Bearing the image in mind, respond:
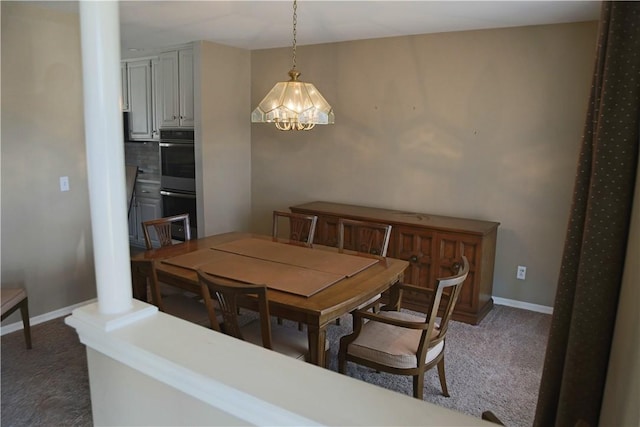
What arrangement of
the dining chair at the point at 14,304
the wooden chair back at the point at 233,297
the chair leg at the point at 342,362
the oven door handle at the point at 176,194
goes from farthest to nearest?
the oven door handle at the point at 176,194 < the dining chair at the point at 14,304 < the chair leg at the point at 342,362 < the wooden chair back at the point at 233,297

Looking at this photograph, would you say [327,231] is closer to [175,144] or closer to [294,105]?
[294,105]

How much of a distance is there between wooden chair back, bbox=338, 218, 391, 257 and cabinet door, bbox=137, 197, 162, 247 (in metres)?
2.61

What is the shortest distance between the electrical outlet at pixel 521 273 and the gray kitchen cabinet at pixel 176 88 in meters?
3.52

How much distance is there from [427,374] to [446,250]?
115 centimetres

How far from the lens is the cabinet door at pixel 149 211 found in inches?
223

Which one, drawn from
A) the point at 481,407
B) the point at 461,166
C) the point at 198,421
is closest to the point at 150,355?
the point at 198,421

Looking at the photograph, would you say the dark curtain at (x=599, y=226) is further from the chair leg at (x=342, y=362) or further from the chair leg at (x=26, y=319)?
the chair leg at (x=26, y=319)

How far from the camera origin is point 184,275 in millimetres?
2592

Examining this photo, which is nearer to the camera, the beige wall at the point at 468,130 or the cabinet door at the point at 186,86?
the beige wall at the point at 468,130

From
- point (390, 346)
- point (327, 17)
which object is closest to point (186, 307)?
point (390, 346)

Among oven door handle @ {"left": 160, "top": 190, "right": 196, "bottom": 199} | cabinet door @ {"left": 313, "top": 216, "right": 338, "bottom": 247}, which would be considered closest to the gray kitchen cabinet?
oven door handle @ {"left": 160, "top": 190, "right": 196, "bottom": 199}

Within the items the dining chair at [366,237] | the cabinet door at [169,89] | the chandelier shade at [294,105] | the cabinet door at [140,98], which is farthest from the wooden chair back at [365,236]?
the cabinet door at [140,98]

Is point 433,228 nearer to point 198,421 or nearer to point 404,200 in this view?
point 404,200

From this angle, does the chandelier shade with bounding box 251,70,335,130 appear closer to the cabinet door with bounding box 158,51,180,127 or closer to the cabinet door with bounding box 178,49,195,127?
the cabinet door with bounding box 178,49,195,127
